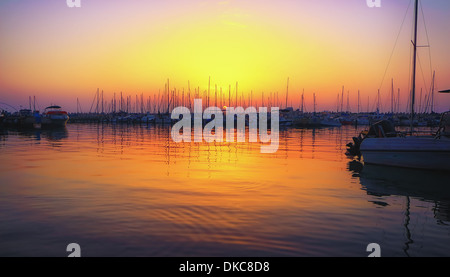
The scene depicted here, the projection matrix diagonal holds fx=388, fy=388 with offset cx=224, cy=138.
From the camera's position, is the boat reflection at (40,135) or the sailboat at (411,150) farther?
the boat reflection at (40,135)

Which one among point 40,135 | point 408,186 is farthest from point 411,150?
point 40,135

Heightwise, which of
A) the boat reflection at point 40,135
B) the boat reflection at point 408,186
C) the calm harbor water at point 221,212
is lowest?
the boat reflection at point 408,186

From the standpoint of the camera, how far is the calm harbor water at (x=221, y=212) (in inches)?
328

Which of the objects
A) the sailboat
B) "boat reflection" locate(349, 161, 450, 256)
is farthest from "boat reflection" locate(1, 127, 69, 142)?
"boat reflection" locate(349, 161, 450, 256)

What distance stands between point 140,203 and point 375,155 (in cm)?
1538

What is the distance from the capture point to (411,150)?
67.5ft

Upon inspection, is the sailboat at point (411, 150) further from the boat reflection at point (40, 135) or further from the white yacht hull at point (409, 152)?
the boat reflection at point (40, 135)

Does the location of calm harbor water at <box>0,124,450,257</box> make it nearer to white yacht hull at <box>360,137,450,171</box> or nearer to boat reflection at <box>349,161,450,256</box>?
boat reflection at <box>349,161,450,256</box>

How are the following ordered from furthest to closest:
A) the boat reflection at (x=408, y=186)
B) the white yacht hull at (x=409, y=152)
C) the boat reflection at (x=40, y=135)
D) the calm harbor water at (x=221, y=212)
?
the boat reflection at (x=40, y=135) < the white yacht hull at (x=409, y=152) < the boat reflection at (x=408, y=186) < the calm harbor water at (x=221, y=212)

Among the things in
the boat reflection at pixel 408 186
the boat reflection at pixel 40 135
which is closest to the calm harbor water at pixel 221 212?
the boat reflection at pixel 408 186

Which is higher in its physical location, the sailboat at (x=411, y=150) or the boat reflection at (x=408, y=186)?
the sailboat at (x=411, y=150)

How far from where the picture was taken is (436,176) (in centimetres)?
1884

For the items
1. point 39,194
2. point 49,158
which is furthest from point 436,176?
point 49,158

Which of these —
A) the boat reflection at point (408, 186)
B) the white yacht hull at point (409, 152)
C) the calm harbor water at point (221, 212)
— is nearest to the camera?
Answer: the calm harbor water at point (221, 212)
